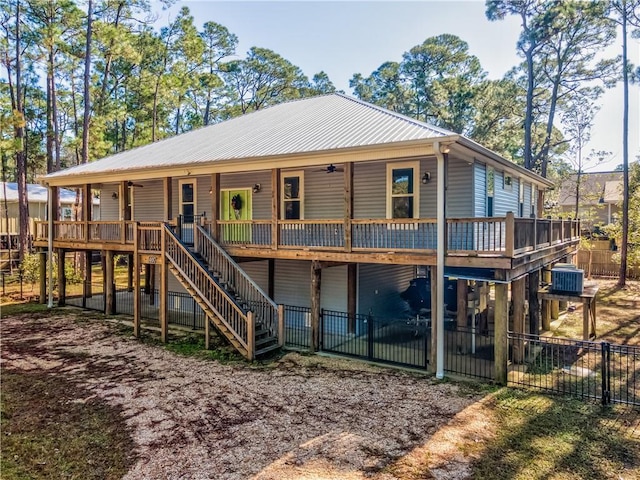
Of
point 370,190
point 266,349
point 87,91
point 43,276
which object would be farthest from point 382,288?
point 87,91

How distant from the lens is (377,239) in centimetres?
1097

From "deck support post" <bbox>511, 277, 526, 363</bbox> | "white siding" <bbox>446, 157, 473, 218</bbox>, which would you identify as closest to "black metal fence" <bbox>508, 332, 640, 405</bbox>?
"deck support post" <bbox>511, 277, 526, 363</bbox>

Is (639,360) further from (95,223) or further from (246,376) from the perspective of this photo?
(95,223)

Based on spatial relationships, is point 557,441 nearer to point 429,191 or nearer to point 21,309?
point 429,191

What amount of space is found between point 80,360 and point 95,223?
7.01 m

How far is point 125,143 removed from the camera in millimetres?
37062

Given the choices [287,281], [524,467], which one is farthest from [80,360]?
[524,467]

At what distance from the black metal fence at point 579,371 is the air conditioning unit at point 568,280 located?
1758mm

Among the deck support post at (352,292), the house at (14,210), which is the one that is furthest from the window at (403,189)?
the house at (14,210)

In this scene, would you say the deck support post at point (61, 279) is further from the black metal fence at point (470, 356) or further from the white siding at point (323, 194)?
the black metal fence at point (470, 356)

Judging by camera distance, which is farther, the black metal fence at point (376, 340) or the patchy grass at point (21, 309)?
the patchy grass at point (21, 309)

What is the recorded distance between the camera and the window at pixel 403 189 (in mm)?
12344

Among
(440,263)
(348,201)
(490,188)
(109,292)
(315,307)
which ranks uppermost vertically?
(490,188)

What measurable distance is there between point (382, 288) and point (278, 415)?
8168 millimetres
